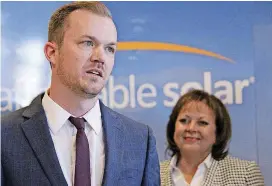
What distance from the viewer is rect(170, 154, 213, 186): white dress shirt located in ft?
8.93

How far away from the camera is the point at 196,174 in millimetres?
2754

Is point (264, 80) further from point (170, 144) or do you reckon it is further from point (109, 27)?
point (109, 27)

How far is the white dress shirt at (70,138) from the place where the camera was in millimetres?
1647

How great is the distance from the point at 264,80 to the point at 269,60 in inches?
4.6

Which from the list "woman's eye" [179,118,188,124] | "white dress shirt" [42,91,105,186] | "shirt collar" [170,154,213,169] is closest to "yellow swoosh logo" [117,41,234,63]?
"woman's eye" [179,118,188,124]

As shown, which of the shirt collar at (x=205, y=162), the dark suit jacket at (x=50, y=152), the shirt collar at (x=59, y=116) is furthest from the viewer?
the shirt collar at (x=205, y=162)

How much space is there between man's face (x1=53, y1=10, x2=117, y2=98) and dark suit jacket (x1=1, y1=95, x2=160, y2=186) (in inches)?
6.4

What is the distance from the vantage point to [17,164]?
1567mm

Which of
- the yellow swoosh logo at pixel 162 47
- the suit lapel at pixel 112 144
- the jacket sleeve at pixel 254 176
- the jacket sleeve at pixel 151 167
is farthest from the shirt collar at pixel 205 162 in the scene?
the suit lapel at pixel 112 144

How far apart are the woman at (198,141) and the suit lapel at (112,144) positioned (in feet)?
3.40

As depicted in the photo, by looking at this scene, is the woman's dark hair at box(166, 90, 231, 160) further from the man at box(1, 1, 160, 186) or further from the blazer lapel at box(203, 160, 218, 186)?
the man at box(1, 1, 160, 186)

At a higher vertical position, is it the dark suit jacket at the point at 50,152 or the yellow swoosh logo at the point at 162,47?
the yellow swoosh logo at the point at 162,47

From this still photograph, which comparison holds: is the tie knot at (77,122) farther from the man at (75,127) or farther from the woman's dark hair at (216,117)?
the woman's dark hair at (216,117)

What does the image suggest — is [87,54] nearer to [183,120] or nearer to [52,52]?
[52,52]
